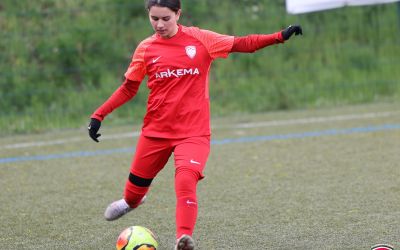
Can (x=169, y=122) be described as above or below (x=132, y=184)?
above

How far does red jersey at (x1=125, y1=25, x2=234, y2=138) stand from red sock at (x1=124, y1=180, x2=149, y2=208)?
1.33ft

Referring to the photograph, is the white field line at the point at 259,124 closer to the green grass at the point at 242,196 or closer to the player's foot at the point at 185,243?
the green grass at the point at 242,196

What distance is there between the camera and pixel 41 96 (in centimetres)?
1275

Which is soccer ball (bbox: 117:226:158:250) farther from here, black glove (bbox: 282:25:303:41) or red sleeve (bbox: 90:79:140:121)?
black glove (bbox: 282:25:303:41)

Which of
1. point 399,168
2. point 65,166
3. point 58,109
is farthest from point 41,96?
point 399,168

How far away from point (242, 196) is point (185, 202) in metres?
2.10

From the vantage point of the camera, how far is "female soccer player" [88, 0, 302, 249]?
17.8ft

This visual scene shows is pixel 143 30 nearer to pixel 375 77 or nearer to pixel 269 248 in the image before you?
pixel 375 77

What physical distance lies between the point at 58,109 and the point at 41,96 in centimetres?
36

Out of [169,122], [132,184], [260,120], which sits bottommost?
[260,120]

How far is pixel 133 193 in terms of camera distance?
5863mm

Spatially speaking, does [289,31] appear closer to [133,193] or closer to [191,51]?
[191,51]

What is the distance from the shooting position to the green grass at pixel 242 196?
5793mm

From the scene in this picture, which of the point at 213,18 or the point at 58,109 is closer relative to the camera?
the point at 58,109
